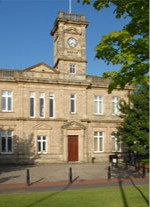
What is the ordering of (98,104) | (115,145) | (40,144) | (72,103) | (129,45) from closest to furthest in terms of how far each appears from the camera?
(129,45) < (40,144) < (72,103) < (98,104) < (115,145)

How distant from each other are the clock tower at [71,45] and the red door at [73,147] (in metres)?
6.91

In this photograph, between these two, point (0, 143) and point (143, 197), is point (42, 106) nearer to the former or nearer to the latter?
point (0, 143)

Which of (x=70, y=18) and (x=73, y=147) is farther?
(x=70, y=18)

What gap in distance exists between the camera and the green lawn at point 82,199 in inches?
448

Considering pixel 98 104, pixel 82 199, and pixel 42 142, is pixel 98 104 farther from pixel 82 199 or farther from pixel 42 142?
pixel 82 199

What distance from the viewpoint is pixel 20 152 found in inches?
1182

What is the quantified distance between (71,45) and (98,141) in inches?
450

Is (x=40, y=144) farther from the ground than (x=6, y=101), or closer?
closer

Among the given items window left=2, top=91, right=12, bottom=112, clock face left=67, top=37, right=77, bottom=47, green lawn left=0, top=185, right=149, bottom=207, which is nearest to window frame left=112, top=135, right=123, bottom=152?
clock face left=67, top=37, right=77, bottom=47

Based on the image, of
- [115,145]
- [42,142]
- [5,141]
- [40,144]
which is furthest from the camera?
[115,145]

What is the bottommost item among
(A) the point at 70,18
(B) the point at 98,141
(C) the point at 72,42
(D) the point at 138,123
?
(B) the point at 98,141

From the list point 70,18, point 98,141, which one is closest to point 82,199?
point 98,141

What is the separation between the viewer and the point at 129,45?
33.4 feet

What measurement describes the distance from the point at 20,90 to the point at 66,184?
1565cm
